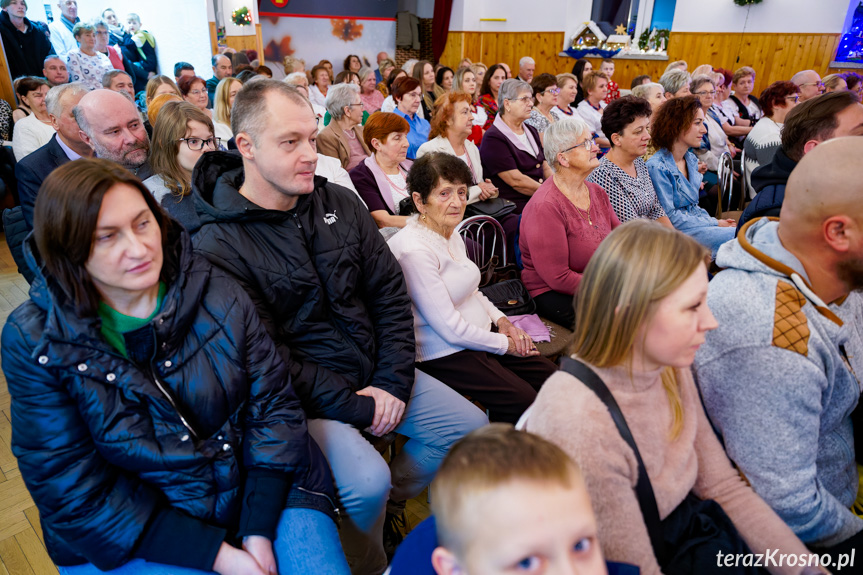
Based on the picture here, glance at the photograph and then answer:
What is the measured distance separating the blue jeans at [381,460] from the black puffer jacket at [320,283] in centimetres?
8

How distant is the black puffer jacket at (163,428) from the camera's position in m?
1.08

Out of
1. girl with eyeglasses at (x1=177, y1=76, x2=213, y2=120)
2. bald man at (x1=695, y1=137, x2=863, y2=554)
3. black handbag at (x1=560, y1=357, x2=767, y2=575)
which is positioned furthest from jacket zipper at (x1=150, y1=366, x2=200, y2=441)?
girl with eyeglasses at (x1=177, y1=76, x2=213, y2=120)

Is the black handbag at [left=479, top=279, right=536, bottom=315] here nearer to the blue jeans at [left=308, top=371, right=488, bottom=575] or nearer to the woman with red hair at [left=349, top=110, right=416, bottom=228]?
the blue jeans at [left=308, top=371, right=488, bottom=575]

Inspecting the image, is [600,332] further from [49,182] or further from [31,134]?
[31,134]

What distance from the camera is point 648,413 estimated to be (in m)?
1.08

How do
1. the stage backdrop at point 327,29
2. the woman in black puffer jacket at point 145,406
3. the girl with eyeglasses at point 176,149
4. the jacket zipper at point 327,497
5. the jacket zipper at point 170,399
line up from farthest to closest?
1. the stage backdrop at point 327,29
2. the girl with eyeglasses at point 176,149
3. the jacket zipper at point 327,497
4. the jacket zipper at point 170,399
5. the woman in black puffer jacket at point 145,406

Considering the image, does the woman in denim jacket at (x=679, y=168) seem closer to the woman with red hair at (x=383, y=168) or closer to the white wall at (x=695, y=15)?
the woman with red hair at (x=383, y=168)

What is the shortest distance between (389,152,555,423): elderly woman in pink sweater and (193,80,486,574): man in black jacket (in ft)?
0.40

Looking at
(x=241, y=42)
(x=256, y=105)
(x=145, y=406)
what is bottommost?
(x=145, y=406)

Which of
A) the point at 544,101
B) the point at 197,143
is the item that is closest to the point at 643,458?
the point at 197,143

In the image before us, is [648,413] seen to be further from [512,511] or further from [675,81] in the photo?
[675,81]

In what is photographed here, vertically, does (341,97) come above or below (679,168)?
above

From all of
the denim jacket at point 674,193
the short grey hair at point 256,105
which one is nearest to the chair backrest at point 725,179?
the denim jacket at point 674,193

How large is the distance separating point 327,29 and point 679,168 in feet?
32.7
